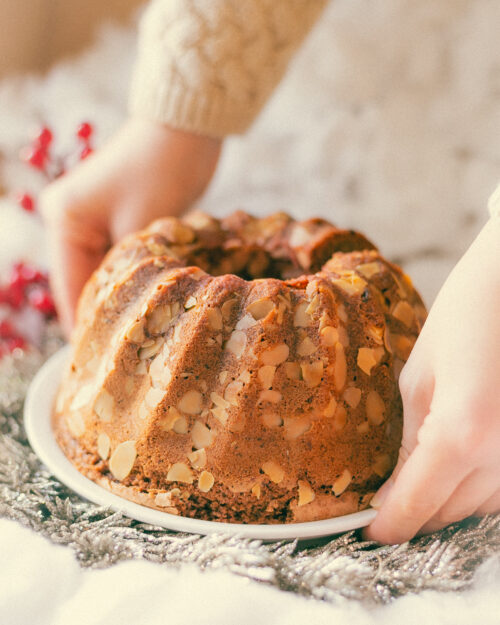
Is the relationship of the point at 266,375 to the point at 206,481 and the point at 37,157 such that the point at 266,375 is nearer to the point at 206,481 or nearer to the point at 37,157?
the point at 206,481

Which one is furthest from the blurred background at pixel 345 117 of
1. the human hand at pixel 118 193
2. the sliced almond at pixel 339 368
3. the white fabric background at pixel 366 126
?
the sliced almond at pixel 339 368

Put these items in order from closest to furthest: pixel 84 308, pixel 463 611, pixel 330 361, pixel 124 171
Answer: pixel 463 611 < pixel 330 361 < pixel 84 308 < pixel 124 171

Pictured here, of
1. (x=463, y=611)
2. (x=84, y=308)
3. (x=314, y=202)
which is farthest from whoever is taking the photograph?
(x=314, y=202)

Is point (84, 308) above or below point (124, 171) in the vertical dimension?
below

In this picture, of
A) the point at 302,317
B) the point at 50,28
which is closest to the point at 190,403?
the point at 302,317

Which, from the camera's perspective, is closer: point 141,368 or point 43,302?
point 141,368

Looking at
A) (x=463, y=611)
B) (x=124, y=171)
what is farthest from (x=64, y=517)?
(x=124, y=171)

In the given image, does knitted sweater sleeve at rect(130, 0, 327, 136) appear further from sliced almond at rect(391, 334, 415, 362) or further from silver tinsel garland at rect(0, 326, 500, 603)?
silver tinsel garland at rect(0, 326, 500, 603)

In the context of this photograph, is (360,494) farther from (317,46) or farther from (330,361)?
(317,46)

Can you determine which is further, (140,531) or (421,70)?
(421,70)
